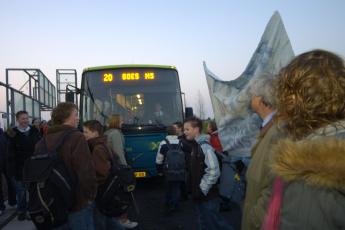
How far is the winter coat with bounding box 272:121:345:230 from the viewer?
152cm

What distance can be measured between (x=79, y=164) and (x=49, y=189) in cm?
34

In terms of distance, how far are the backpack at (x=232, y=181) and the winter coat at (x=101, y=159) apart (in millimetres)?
1288

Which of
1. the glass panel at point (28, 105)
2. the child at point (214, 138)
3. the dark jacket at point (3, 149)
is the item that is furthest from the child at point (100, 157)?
the glass panel at point (28, 105)

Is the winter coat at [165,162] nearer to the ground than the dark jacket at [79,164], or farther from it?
nearer to the ground

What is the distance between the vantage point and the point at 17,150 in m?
7.45

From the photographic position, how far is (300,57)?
185 cm

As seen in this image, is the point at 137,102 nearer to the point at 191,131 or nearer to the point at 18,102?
the point at 18,102

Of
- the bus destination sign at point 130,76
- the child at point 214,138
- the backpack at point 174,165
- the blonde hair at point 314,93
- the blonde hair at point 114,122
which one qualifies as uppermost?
the bus destination sign at point 130,76

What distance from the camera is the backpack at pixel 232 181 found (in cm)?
459

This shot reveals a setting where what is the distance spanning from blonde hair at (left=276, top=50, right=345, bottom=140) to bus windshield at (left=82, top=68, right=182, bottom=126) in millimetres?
8821

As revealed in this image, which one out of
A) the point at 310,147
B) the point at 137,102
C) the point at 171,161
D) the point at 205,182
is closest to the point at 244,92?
the point at 205,182

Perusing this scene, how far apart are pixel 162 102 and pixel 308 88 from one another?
897cm

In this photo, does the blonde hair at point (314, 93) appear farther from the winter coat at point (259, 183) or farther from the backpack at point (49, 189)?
the backpack at point (49, 189)

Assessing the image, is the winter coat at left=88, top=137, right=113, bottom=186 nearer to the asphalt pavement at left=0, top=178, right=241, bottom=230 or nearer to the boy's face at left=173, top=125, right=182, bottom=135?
the asphalt pavement at left=0, top=178, right=241, bottom=230
